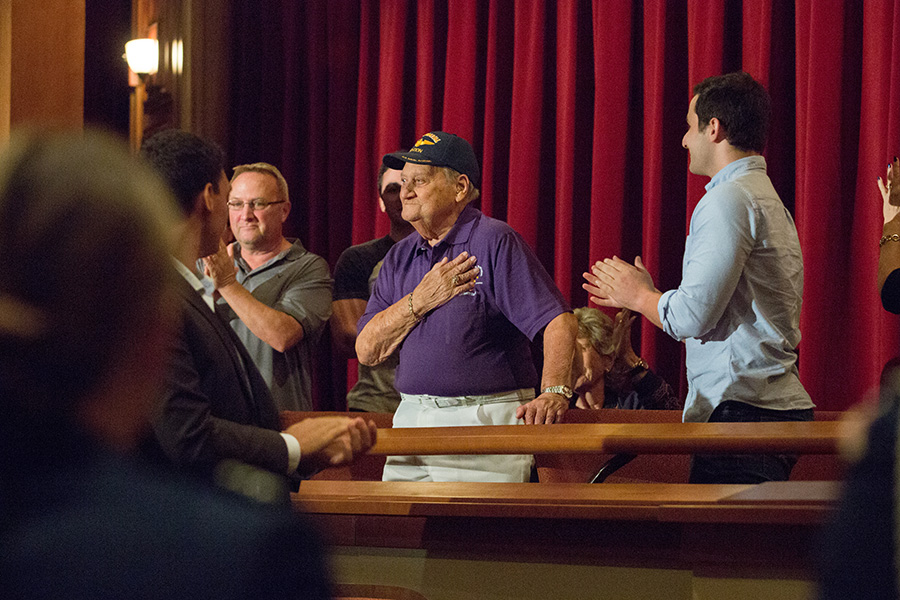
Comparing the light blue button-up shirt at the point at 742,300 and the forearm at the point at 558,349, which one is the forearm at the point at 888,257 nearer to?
the light blue button-up shirt at the point at 742,300

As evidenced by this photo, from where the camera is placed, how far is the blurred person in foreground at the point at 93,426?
24.3 inches

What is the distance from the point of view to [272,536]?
66 cm

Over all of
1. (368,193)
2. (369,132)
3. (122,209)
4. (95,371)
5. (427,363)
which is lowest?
(427,363)

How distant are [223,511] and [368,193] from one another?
14.6ft

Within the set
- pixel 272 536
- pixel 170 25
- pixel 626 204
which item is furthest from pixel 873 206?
pixel 170 25

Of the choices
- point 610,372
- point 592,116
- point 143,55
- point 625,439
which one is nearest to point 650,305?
point 625,439

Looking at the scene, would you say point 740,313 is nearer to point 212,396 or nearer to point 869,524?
point 212,396

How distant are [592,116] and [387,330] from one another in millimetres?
2243

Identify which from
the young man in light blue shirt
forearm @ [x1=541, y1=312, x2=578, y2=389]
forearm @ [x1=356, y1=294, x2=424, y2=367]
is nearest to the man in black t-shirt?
forearm @ [x1=356, y1=294, x2=424, y2=367]

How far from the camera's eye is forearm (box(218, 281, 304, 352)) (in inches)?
117

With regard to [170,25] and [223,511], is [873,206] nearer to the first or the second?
[223,511]

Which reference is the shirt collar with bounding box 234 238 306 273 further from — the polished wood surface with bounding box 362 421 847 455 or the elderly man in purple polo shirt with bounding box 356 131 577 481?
the polished wood surface with bounding box 362 421 847 455

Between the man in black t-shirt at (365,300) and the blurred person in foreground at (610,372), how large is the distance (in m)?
0.67

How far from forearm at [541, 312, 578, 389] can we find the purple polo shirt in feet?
0.10
